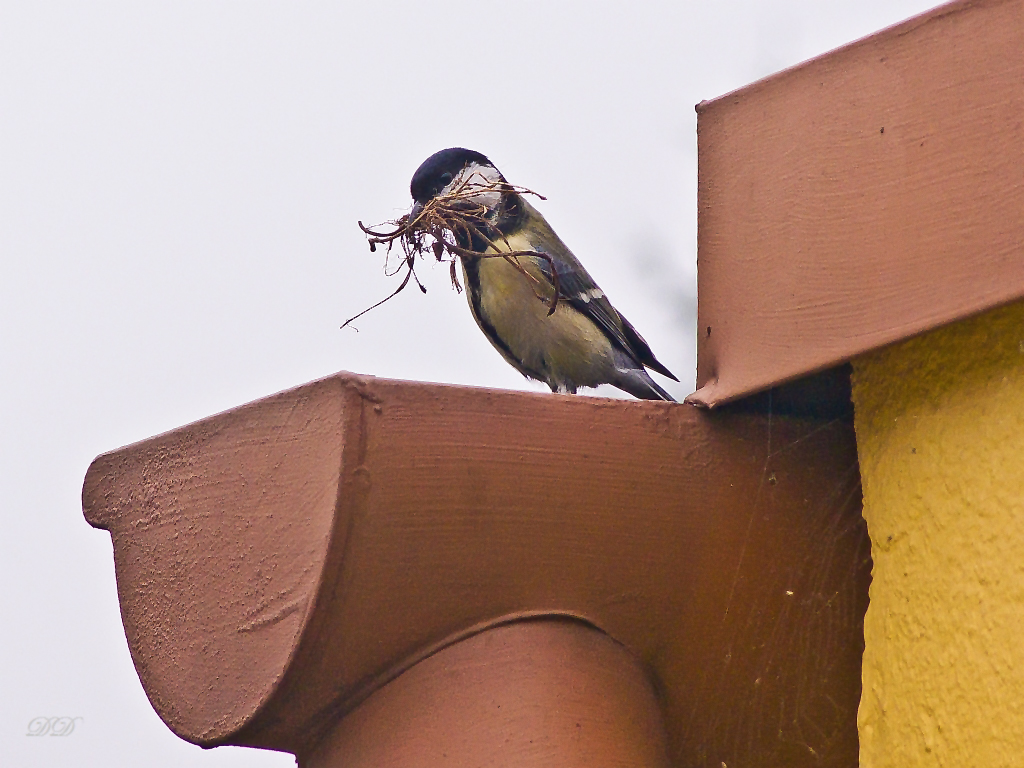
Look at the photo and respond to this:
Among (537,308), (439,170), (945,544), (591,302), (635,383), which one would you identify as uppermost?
(439,170)

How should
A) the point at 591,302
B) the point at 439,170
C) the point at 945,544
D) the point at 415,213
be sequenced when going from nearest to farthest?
the point at 945,544, the point at 415,213, the point at 439,170, the point at 591,302

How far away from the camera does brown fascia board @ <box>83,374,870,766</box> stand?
52.2 inches

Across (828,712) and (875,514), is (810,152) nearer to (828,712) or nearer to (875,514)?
(875,514)

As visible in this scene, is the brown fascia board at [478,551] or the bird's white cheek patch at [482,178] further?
the bird's white cheek patch at [482,178]

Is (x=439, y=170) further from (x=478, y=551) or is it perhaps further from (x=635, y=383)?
(x=478, y=551)

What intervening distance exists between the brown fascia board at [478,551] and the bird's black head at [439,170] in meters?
1.29

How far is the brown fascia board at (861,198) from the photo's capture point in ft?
4.23

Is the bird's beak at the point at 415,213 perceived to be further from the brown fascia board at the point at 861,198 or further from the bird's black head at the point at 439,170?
the bird's black head at the point at 439,170

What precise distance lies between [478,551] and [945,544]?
0.51 metres

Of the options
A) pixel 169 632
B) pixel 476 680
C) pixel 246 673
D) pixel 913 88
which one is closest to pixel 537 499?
pixel 476 680

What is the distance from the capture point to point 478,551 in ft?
4.50

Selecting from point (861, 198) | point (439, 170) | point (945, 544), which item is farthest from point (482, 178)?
point (945, 544)

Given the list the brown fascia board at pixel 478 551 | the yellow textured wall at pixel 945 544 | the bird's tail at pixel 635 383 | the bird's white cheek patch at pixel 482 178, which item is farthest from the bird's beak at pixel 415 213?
the bird's tail at pixel 635 383

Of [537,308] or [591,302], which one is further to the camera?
[591,302]
